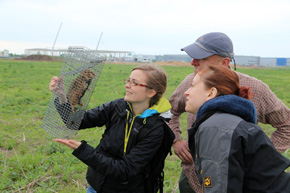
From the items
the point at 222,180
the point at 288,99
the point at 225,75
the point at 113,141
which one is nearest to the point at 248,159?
the point at 222,180

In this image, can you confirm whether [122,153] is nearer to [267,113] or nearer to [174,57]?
[267,113]

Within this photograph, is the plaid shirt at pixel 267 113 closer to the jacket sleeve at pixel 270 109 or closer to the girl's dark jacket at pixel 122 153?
the jacket sleeve at pixel 270 109

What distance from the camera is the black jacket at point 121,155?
85.4 inches

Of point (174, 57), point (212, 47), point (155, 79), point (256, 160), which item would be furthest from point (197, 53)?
point (174, 57)

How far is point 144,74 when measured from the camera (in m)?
2.49

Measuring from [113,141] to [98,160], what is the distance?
0.90 feet

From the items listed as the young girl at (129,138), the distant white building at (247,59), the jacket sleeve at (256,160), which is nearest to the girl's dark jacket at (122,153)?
the young girl at (129,138)

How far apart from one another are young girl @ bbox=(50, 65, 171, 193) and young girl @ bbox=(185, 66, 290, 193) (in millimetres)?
724

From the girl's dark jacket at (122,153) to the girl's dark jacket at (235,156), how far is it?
75cm

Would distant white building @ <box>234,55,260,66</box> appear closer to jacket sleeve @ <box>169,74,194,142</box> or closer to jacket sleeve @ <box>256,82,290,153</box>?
jacket sleeve @ <box>169,74,194,142</box>

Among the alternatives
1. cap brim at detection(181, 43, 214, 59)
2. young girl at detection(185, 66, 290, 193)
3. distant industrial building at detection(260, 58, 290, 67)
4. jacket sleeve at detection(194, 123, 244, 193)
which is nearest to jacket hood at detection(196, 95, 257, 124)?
young girl at detection(185, 66, 290, 193)

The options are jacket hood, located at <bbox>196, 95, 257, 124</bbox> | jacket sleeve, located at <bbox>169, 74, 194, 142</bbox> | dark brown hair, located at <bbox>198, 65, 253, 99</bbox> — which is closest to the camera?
jacket hood, located at <bbox>196, 95, 257, 124</bbox>

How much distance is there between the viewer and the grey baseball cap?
2484 mm

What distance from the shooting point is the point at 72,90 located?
2.32m
